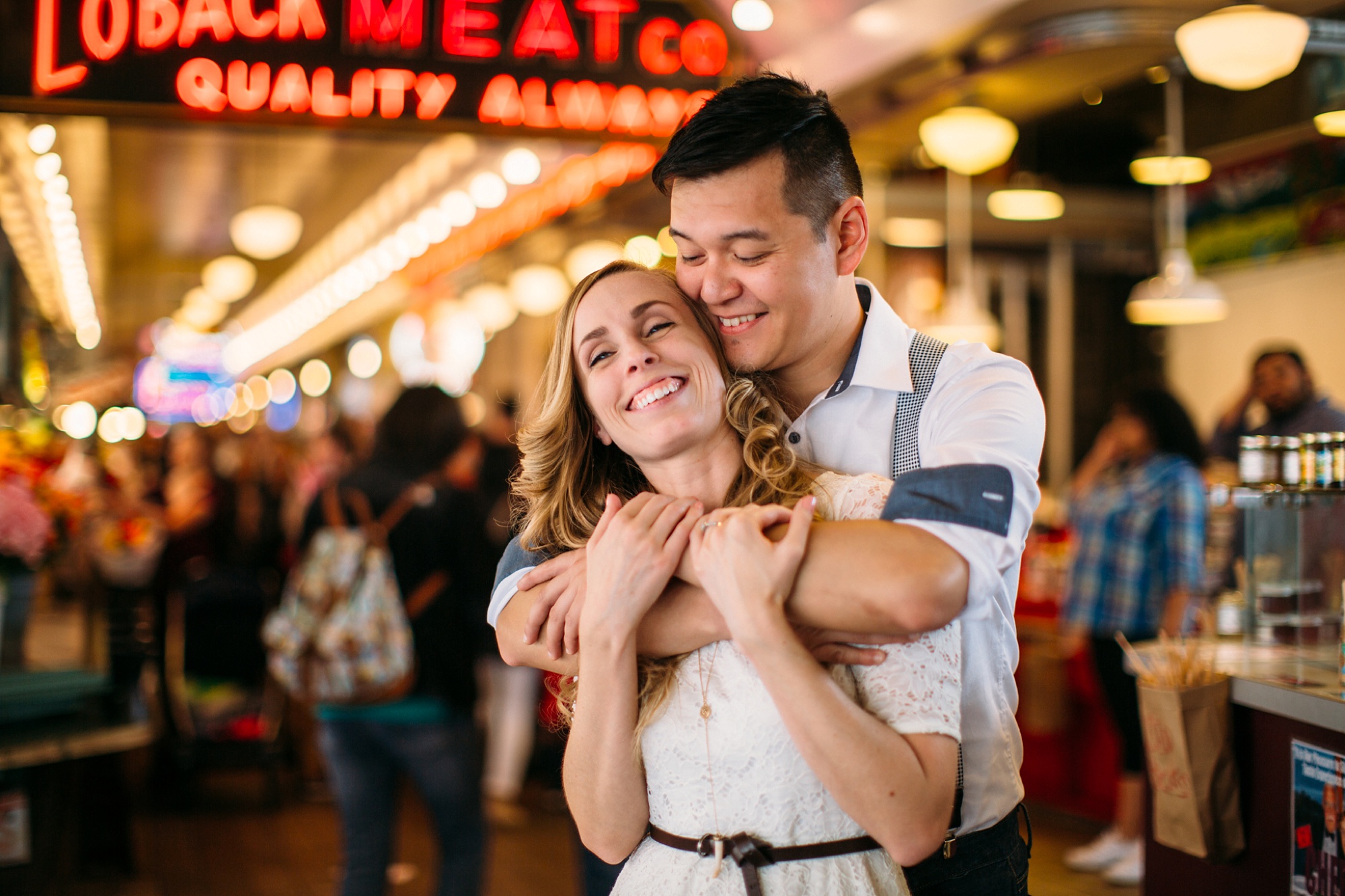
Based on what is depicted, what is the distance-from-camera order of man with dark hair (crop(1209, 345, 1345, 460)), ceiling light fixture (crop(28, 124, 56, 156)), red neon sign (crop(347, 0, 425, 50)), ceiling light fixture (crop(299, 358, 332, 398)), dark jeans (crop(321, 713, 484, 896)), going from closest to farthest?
red neon sign (crop(347, 0, 425, 50))
dark jeans (crop(321, 713, 484, 896))
ceiling light fixture (crop(28, 124, 56, 156))
man with dark hair (crop(1209, 345, 1345, 460))
ceiling light fixture (crop(299, 358, 332, 398))

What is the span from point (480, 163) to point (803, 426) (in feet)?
19.5

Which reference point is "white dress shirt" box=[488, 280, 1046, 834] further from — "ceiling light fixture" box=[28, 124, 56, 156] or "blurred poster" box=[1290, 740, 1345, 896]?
"ceiling light fixture" box=[28, 124, 56, 156]

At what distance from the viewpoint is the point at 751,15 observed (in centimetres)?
379

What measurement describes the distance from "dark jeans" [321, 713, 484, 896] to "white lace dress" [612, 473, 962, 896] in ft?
6.81

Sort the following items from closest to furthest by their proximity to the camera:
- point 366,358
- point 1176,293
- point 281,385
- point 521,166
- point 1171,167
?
point 1171,167 < point 1176,293 < point 521,166 < point 366,358 < point 281,385

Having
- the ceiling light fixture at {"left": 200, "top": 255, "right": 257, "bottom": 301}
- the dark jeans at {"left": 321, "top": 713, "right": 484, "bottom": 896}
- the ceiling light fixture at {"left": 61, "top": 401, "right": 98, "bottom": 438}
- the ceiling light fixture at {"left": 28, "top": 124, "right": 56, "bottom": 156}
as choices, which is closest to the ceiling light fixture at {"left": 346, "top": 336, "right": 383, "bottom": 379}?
the ceiling light fixture at {"left": 200, "top": 255, "right": 257, "bottom": 301}

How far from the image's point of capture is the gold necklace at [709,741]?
1511 millimetres

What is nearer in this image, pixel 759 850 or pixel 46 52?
pixel 759 850

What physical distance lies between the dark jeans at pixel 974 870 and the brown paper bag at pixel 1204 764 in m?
0.77

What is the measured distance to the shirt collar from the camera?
180 centimetres

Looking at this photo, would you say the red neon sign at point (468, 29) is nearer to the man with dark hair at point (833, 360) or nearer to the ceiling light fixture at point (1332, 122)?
the man with dark hair at point (833, 360)

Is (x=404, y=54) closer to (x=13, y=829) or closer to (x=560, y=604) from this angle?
(x=560, y=604)

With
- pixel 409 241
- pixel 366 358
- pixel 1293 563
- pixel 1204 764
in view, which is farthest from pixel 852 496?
pixel 366 358

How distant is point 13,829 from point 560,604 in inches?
122
